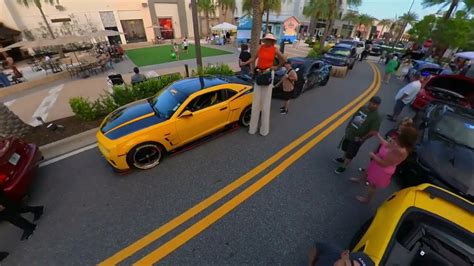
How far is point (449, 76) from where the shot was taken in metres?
5.95

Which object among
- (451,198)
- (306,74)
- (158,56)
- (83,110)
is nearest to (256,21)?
(306,74)

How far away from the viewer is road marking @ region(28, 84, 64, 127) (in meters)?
6.83

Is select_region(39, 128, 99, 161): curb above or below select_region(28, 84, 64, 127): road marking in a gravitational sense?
above

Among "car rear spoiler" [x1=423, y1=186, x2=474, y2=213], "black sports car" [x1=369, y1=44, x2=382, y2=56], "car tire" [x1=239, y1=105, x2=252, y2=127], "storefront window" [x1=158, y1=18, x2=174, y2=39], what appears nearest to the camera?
"car rear spoiler" [x1=423, y1=186, x2=474, y2=213]

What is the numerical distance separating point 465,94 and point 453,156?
4.90 m

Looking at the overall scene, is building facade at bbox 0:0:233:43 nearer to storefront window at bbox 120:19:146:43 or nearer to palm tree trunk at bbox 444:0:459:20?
storefront window at bbox 120:19:146:43

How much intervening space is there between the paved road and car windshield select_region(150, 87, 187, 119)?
3.24ft

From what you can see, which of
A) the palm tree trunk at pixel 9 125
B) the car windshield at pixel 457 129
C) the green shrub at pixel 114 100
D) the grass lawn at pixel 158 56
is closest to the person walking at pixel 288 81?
the car windshield at pixel 457 129

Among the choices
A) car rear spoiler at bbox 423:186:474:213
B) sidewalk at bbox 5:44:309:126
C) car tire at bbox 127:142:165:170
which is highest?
car rear spoiler at bbox 423:186:474:213

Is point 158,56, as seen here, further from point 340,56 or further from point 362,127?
point 362,127

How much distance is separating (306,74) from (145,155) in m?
6.37

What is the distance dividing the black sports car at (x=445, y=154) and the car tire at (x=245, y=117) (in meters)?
3.36

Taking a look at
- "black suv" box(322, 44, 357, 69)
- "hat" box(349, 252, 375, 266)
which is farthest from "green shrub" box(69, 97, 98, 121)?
"black suv" box(322, 44, 357, 69)

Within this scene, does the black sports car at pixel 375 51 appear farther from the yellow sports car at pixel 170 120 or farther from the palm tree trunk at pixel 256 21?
the yellow sports car at pixel 170 120
